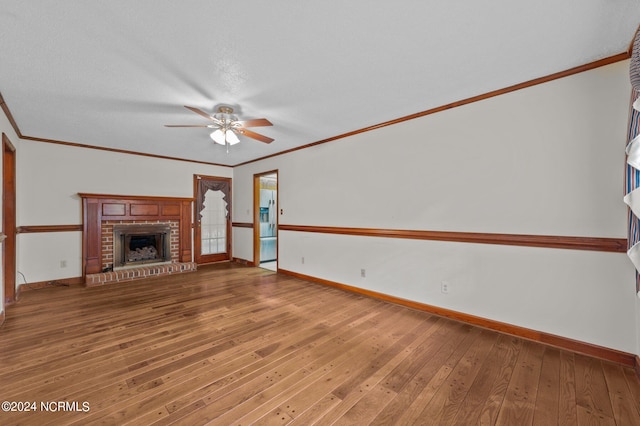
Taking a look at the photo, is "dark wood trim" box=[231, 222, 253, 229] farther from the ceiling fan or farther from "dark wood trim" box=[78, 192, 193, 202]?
the ceiling fan

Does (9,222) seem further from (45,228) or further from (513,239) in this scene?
(513,239)

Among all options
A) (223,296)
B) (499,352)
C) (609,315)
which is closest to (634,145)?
(609,315)

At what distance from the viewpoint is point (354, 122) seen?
11.8 ft

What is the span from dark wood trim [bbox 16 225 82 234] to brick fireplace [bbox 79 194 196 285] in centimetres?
16

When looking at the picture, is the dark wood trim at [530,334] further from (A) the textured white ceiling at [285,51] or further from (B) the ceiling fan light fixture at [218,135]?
(B) the ceiling fan light fixture at [218,135]

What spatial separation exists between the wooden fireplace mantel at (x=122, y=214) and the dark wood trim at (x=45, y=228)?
0.46 feet

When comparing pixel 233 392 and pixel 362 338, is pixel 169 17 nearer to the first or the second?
pixel 233 392

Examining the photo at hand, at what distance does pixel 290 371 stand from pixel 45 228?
492 centimetres

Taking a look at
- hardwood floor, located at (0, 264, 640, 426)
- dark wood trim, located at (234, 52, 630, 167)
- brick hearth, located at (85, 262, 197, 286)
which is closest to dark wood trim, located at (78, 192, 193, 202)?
brick hearth, located at (85, 262, 197, 286)

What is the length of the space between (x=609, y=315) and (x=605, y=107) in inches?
66.3

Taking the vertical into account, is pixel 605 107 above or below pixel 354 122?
below

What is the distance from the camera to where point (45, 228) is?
14.1 feet

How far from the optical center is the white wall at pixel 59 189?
4156mm

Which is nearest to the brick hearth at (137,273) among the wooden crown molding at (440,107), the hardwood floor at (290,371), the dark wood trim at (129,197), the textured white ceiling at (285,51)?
the hardwood floor at (290,371)
